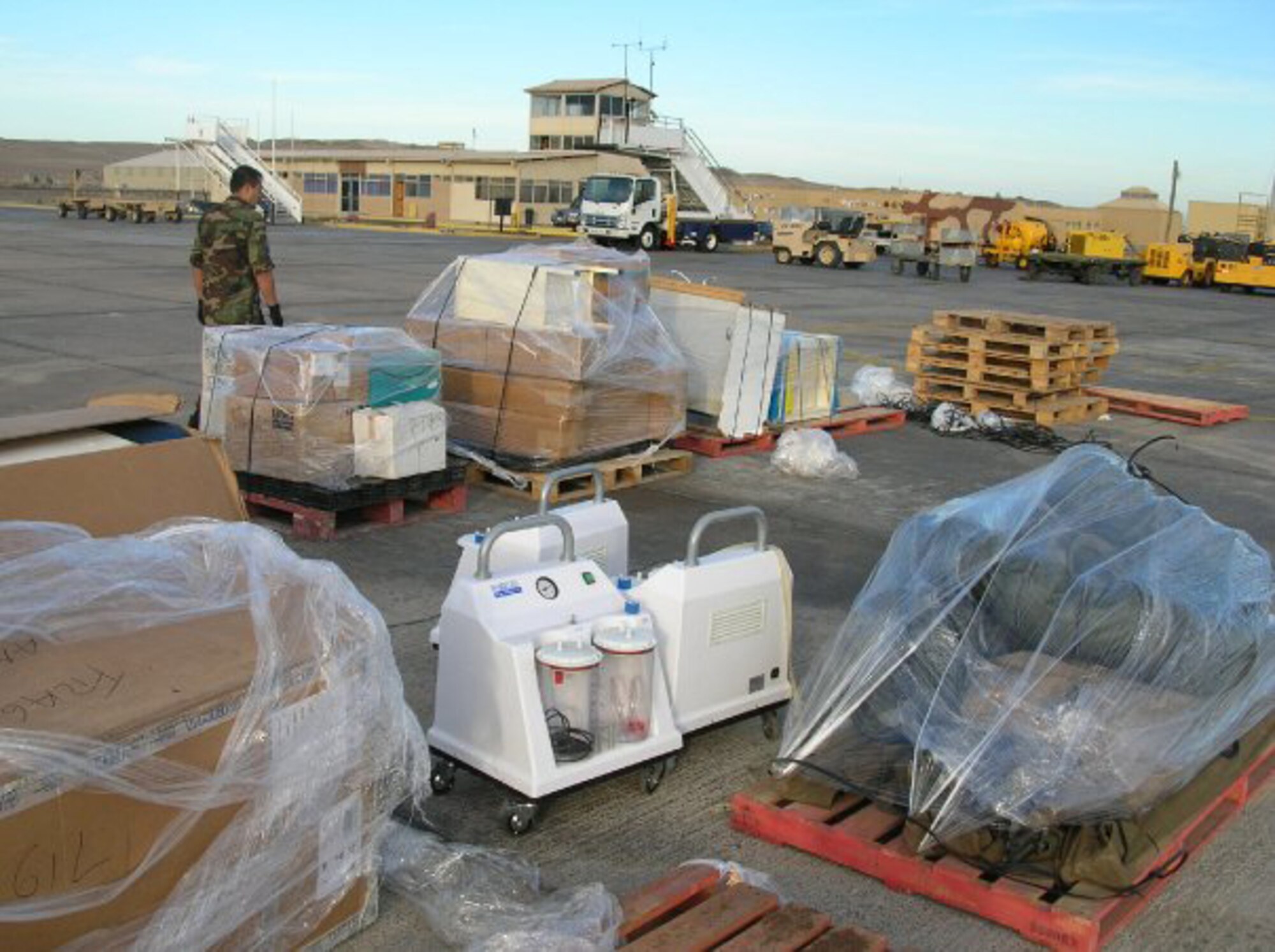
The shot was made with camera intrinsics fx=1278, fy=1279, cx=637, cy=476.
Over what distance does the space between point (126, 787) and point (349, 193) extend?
5895 centimetres

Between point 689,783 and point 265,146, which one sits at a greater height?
point 265,146

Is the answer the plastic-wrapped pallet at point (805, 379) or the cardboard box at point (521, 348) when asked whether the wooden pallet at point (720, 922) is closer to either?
the cardboard box at point (521, 348)

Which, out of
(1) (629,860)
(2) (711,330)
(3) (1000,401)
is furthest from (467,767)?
(3) (1000,401)

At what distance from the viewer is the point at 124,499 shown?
4.23 m

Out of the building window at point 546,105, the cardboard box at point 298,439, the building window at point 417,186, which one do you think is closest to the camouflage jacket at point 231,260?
the cardboard box at point 298,439

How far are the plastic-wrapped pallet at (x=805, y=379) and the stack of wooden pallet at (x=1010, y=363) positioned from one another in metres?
1.93

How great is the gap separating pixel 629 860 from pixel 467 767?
578 millimetres

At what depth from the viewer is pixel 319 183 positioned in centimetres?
5953

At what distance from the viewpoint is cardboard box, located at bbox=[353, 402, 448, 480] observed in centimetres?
695

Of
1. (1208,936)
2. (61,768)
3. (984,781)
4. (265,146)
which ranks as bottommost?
(1208,936)

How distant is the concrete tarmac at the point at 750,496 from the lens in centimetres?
379

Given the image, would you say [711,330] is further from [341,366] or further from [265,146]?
[265,146]

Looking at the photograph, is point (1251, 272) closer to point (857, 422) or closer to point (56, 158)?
point (857, 422)

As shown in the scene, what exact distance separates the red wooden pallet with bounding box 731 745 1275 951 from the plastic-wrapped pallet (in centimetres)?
612
